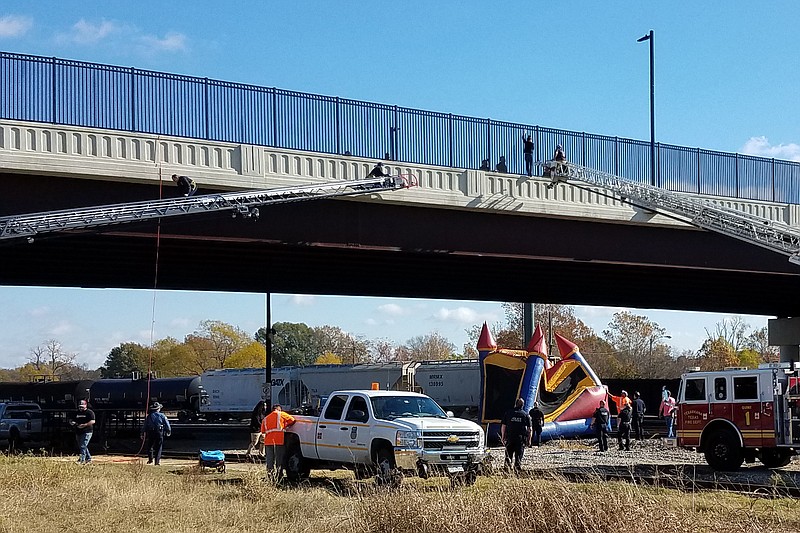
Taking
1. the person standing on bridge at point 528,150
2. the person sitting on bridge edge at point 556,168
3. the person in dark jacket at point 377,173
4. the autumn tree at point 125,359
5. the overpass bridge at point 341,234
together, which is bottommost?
the autumn tree at point 125,359

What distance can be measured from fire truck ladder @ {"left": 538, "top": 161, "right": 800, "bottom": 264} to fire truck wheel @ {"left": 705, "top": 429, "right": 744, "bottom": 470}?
693cm

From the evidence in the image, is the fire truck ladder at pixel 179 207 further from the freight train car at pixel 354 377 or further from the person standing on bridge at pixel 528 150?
the freight train car at pixel 354 377

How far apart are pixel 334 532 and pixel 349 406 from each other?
770 cm

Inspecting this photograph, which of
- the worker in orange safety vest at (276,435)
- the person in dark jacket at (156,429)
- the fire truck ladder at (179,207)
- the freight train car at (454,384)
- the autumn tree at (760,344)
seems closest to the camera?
the worker in orange safety vest at (276,435)

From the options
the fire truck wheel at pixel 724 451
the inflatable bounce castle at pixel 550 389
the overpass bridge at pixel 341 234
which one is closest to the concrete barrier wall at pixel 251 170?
the overpass bridge at pixel 341 234

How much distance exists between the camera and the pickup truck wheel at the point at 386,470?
701 inches

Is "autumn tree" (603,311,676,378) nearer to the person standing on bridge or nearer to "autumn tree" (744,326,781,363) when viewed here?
"autumn tree" (744,326,781,363)

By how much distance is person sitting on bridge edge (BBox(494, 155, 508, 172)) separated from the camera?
3142 centimetres

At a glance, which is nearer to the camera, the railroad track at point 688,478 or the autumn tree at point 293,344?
the railroad track at point 688,478

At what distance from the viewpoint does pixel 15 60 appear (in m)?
24.4

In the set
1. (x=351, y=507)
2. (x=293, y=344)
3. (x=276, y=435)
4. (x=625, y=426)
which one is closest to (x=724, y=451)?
(x=625, y=426)

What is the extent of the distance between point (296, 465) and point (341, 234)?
28.3 ft

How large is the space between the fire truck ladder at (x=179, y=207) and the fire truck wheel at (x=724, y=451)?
410 inches

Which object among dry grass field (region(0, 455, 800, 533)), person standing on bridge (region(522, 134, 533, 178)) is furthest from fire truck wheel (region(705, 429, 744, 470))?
person standing on bridge (region(522, 134, 533, 178))
